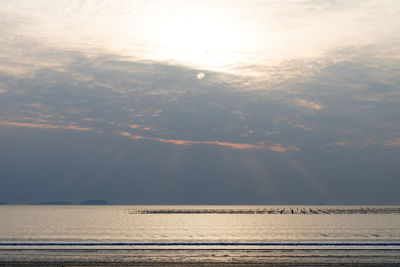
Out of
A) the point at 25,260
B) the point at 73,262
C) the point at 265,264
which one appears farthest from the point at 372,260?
the point at 25,260

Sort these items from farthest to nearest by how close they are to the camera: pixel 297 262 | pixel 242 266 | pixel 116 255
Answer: pixel 116 255 < pixel 297 262 < pixel 242 266

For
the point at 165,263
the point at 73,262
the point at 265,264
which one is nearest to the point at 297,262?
the point at 265,264

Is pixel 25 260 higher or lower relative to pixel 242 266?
higher

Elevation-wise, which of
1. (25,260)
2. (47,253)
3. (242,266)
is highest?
(47,253)

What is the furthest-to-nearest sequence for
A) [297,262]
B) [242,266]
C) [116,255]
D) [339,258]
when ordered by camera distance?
[116,255], [339,258], [297,262], [242,266]

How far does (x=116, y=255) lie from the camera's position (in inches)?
1764

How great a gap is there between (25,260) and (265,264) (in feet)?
68.5

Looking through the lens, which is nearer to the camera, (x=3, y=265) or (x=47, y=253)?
(x=3, y=265)

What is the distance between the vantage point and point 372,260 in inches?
1587

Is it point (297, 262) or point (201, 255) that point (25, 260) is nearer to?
point (201, 255)

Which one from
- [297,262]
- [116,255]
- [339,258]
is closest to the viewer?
[297,262]

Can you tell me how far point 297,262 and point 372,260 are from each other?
7.01 metres

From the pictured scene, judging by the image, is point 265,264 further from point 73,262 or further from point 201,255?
point 73,262

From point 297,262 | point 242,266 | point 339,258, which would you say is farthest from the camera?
point 339,258
